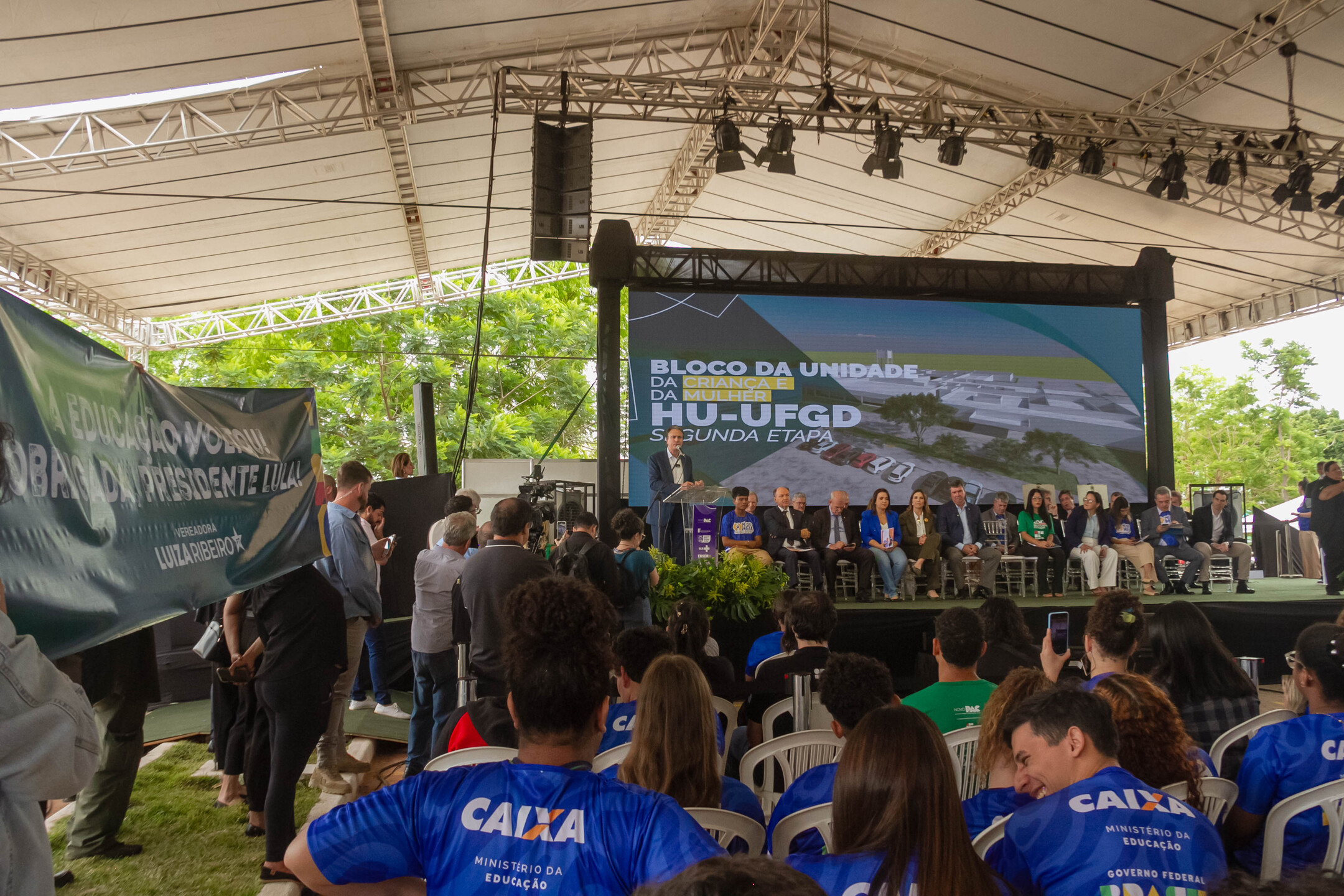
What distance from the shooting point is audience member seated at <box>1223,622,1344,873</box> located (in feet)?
6.57

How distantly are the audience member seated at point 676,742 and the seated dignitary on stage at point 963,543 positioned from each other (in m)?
6.79

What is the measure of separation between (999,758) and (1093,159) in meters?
8.13

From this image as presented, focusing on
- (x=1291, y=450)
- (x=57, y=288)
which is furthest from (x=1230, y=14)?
(x=1291, y=450)

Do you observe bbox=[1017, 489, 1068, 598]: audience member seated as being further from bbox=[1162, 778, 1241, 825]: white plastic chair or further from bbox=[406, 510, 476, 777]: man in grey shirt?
bbox=[1162, 778, 1241, 825]: white plastic chair

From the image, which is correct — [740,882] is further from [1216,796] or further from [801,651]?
[801,651]

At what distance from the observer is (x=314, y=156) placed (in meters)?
9.08

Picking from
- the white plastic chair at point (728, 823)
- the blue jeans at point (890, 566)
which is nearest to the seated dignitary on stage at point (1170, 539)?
the blue jeans at point (890, 566)

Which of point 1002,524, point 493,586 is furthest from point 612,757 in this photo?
point 1002,524

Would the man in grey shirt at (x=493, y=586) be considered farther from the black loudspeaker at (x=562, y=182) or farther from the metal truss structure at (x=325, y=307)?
the metal truss structure at (x=325, y=307)

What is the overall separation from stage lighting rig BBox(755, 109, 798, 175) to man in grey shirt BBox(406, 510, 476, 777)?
5.10 metres

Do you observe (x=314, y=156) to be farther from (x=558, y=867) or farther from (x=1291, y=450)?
(x=1291, y=450)

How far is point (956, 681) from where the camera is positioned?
2883 mm

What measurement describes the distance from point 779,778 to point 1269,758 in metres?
2.04

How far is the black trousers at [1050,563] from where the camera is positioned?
860 centimetres
